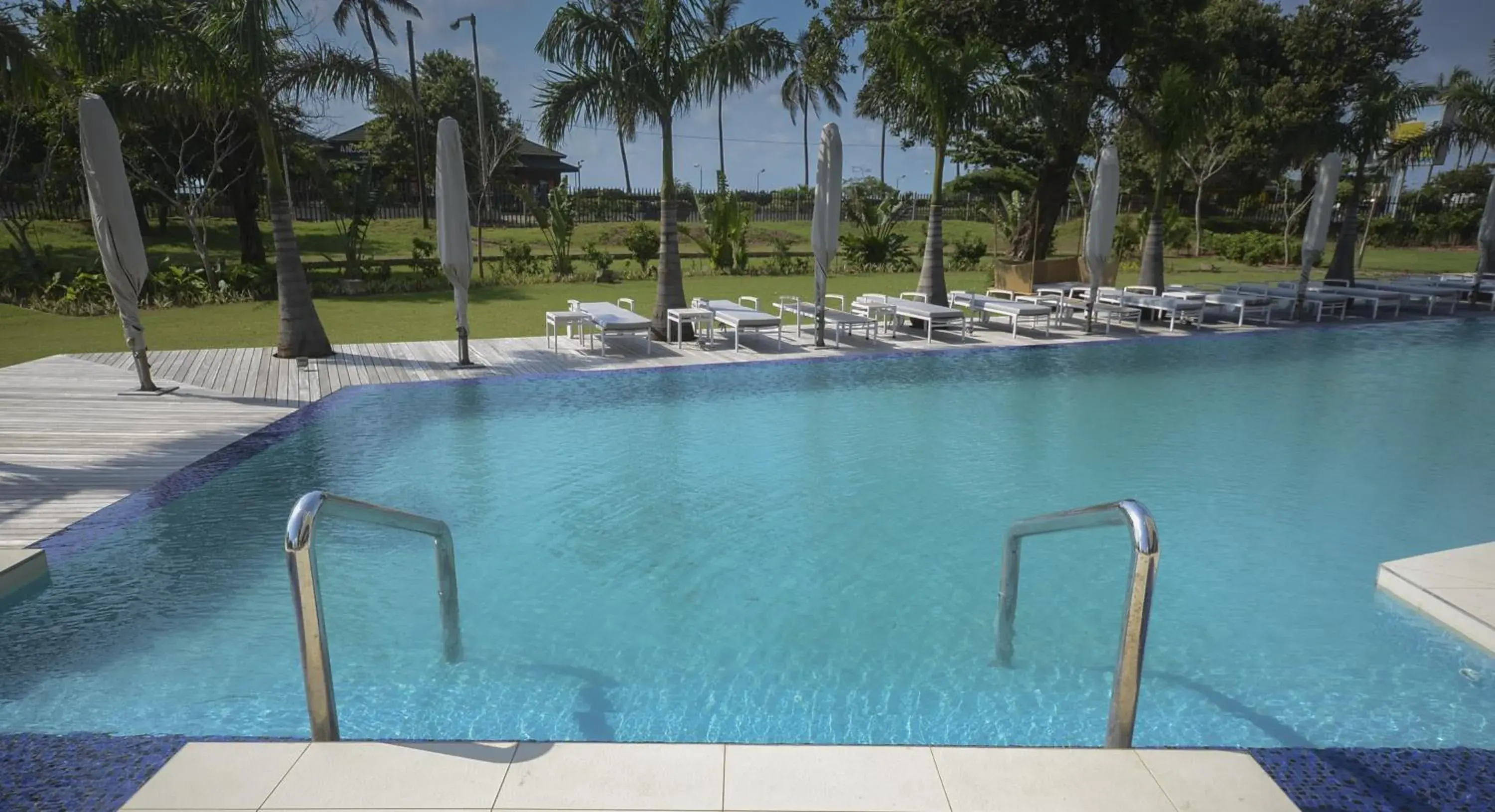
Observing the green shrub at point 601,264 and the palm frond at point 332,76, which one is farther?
the green shrub at point 601,264

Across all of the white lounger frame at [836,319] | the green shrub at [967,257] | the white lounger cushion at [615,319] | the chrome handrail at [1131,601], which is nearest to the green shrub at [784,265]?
the green shrub at [967,257]

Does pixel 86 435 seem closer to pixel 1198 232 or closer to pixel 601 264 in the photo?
pixel 601 264

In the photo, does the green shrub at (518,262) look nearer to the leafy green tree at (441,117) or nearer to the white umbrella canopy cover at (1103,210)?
the leafy green tree at (441,117)

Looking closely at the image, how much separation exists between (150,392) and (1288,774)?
1070cm

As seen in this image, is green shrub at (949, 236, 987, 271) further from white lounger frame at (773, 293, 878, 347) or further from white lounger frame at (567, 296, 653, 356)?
white lounger frame at (567, 296, 653, 356)

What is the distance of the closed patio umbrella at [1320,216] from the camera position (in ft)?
52.0

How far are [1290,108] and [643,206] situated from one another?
2843cm

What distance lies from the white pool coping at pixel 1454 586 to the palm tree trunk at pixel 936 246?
10.1m

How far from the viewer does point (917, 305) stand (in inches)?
561

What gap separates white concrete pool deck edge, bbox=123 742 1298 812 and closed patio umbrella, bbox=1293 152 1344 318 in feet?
54.1

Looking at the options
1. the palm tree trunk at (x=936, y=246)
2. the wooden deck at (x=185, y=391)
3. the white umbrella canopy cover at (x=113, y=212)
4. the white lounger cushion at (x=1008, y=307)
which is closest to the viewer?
the wooden deck at (x=185, y=391)

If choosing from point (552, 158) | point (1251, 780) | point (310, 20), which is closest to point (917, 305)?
point (310, 20)

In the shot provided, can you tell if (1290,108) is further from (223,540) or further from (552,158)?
(223,540)

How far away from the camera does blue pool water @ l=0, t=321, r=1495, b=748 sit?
3977 millimetres
